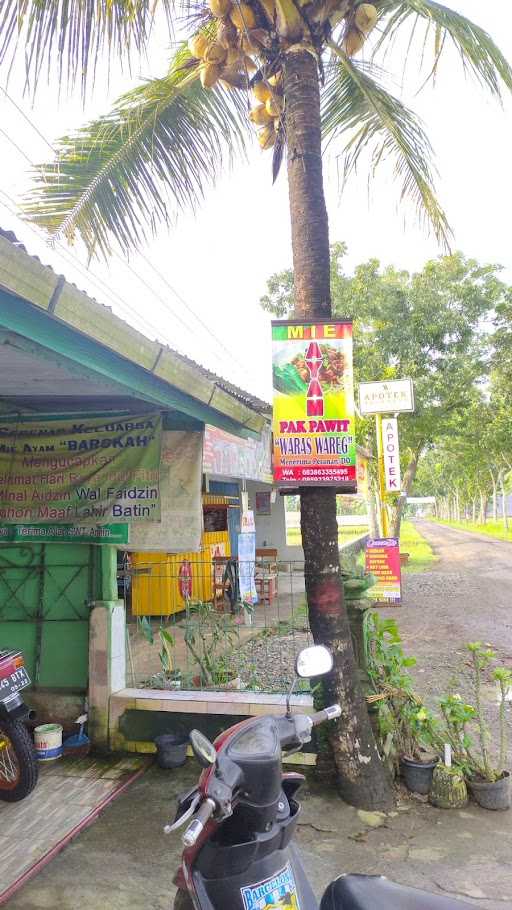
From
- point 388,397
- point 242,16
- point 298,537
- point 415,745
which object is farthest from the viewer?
point 298,537

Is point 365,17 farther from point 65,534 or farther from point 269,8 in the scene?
point 65,534

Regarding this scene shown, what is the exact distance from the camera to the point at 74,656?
5551 millimetres

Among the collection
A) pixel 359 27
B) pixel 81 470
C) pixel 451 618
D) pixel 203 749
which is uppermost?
pixel 359 27

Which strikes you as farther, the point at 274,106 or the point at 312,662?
the point at 274,106

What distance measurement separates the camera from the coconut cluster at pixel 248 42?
423cm

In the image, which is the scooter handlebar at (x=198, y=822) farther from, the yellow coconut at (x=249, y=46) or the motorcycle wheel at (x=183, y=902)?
the yellow coconut at (x=249, y=46)

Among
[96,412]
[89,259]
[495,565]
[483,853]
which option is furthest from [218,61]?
[495,565]

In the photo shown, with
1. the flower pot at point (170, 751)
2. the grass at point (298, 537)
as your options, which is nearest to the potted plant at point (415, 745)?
the flower pot at point (170, 751)

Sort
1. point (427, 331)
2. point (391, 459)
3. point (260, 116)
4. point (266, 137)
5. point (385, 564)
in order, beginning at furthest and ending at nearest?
point (427, 331) → point (391, 459) → point (385, 564) → point (266, 137) → point (260, 116)

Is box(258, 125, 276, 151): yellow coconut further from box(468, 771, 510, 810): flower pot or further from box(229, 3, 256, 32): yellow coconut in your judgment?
box(468, 771, 510, 810): flower pot

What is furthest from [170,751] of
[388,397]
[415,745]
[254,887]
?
[388,397]

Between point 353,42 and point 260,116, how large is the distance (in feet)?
2.97

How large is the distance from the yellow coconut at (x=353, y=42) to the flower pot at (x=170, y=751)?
531 centimetres

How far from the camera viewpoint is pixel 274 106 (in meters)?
4.85
